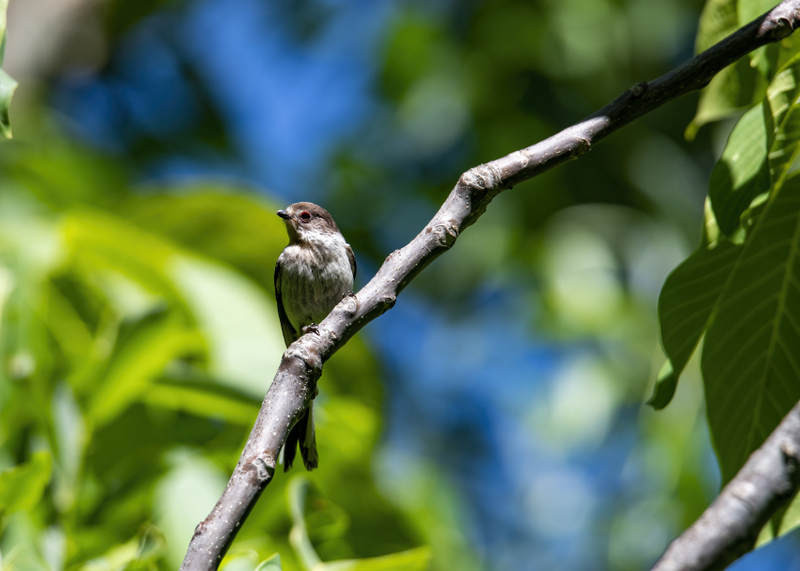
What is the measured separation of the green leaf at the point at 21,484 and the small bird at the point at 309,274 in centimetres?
160

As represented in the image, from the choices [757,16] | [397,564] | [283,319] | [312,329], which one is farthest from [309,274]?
[757,16]

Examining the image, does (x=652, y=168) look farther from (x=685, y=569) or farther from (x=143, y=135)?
(x=685, y=569)

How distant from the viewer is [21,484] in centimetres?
248

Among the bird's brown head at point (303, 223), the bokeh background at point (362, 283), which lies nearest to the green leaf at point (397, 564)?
the bokeh background at point (362, 283)

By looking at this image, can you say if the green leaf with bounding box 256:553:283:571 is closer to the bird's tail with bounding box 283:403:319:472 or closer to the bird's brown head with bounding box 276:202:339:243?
the bird's tail with bounding box 283:403:319:472

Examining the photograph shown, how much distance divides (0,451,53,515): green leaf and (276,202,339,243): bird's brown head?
2088 millimetres

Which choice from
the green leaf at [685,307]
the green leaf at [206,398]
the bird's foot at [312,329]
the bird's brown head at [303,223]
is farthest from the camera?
the bird's brown head at [303,223]

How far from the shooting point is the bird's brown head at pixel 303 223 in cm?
434

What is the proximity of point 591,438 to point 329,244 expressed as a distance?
281 cm

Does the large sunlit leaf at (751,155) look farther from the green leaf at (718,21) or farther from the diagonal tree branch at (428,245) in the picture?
the green leaf at (718,21)

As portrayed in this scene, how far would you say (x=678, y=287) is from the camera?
199 centimetres

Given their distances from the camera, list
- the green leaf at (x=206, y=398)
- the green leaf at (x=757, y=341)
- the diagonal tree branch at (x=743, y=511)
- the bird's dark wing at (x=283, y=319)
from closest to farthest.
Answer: the diagonal tree branch at (x=743, y=511)
the green leaf at (x=757, y=341)
the green leaf at (x=206, y=398)
the bird's dark wing at (x=283, y=319)

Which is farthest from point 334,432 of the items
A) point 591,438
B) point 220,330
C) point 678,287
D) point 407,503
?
point 407,503

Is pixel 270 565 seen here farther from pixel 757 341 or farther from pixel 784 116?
pixel 784 116
